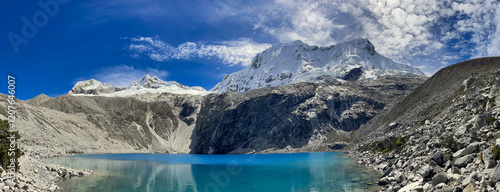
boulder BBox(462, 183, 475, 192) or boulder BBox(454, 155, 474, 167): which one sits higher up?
boulder BBox(454, 155, 474, 167)

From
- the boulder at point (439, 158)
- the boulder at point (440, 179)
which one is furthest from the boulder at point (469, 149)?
the boulder at point (440, 179)

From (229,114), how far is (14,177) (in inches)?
6346

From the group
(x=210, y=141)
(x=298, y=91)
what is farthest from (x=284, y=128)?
(x=210, y=141)

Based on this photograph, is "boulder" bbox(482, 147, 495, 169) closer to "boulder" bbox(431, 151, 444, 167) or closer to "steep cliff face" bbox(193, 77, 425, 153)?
"boulder" bbox(431, 151, 444, 167)

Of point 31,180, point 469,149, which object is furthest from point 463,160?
point 31,180

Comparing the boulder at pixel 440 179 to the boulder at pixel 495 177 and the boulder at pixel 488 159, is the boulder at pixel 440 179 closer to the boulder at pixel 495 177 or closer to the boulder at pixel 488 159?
the boulder at pixel 488 159

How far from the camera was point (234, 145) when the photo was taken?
175875mm

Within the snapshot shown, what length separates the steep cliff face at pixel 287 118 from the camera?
167875mm

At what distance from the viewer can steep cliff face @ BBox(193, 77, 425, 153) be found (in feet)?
551

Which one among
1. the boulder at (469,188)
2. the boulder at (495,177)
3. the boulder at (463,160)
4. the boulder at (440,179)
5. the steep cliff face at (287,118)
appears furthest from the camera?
the steep cliff face at (287,118)

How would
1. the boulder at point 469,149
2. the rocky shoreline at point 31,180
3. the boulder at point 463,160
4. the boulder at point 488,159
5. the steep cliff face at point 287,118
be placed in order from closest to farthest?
the boulder at point 488,159 → the boulder at point 463,160 → the boulder at point 469,149 → the rocky shoreline at point 31,180 → the steep cliff face at point 287,118

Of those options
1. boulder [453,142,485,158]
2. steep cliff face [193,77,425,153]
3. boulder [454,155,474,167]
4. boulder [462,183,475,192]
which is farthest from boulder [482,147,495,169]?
steep cliff face [193,77,425,153]

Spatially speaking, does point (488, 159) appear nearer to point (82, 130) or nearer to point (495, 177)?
point (495, 177)

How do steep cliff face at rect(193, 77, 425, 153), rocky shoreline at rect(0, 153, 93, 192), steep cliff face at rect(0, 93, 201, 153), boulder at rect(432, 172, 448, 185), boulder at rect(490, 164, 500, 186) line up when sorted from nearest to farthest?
boulder at rect(490, 164, 500, 186) < boulder at rect(432, 172, 448, 185) < rocky shoreline at rect(0, 153, 93, 192) < steep cliff face at rect(0, 93, 201, 153) < steep cliff face at rect(193, 77, 425, 153)
